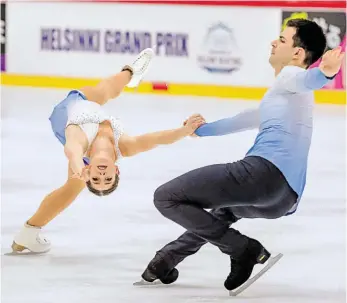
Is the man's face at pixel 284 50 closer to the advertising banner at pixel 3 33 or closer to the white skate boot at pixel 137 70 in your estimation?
the white skate boot at pixel 137 70

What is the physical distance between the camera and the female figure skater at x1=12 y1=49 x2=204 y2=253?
4066 mm

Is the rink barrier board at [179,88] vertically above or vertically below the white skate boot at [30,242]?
below

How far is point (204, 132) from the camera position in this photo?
165 inches

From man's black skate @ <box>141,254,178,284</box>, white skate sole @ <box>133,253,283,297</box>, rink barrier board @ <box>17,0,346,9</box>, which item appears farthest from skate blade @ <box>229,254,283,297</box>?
rink barrier board @ <box>17,0,346,9</box>

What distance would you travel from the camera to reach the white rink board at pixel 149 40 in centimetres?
1131

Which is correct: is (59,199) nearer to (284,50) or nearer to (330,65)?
(284,50)

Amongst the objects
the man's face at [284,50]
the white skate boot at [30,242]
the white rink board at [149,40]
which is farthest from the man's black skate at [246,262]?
the white rink board at [149,40]

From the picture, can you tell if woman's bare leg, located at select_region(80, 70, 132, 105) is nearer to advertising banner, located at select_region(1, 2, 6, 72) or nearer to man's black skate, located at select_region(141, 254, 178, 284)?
man's black skate, located at select_region(141, 254, 178, 284)

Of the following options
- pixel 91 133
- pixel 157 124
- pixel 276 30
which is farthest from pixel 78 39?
pixel 91 133

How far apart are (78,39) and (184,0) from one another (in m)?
1.40

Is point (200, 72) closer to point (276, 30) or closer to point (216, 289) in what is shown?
point (276, 30)

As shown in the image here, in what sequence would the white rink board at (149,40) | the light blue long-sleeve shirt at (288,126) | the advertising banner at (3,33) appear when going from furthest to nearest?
the advertising banner at (3,33) < the white rink board at (149,40) < the light blue long-sleeve shirt at (288,126)

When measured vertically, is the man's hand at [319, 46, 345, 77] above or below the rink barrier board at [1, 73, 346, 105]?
above

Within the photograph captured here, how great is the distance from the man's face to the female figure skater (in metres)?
0.44
